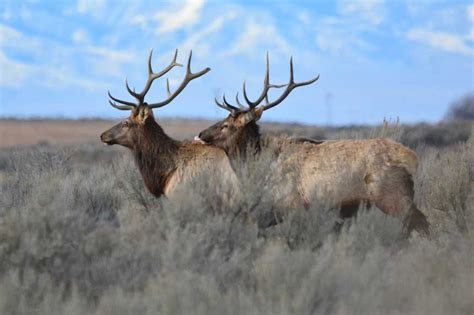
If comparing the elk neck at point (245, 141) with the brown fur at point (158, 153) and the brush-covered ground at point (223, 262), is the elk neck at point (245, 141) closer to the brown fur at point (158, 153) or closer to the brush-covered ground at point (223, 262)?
the brown fur at point (158, 153)

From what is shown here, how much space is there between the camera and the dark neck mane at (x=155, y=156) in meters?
14.7

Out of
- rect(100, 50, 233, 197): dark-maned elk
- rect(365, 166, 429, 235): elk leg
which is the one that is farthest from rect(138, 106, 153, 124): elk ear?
rect(365, 166, 429, 235): elk leg

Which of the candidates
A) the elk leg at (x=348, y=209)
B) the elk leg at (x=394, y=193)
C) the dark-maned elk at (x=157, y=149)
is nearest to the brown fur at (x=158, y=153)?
the dark-maned elk at (x=157, y=149)

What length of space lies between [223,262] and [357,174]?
3.73 metres

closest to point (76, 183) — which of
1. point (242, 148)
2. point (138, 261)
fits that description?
point (242, 148)

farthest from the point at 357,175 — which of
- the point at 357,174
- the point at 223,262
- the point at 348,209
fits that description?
the point at 223,262

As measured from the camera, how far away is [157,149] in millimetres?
14906

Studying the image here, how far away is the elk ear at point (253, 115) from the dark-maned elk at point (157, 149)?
58 centimetres

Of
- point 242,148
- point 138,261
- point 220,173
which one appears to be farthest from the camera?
point 242,148

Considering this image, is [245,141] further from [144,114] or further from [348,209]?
[348,209]

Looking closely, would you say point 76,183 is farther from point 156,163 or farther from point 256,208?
point 256,208

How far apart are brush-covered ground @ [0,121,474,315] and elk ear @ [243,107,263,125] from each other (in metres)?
2.52

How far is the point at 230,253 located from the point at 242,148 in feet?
13.3

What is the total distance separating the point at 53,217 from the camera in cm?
1007
